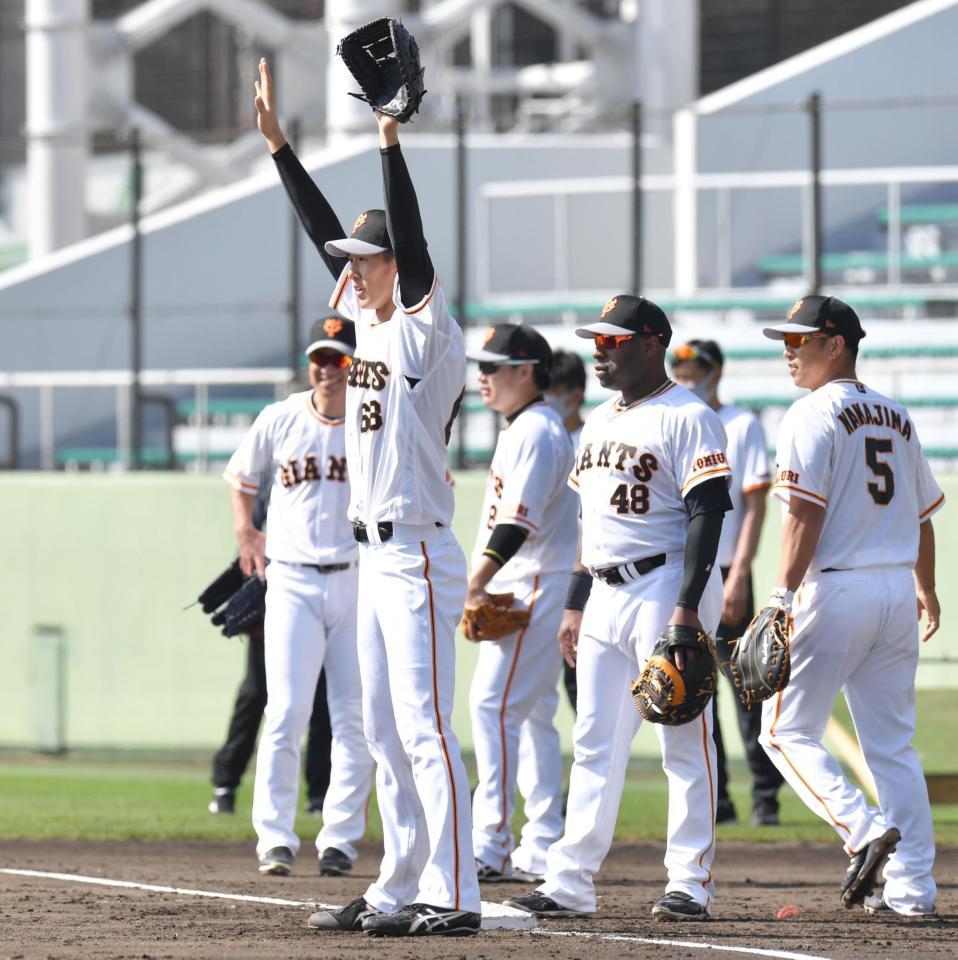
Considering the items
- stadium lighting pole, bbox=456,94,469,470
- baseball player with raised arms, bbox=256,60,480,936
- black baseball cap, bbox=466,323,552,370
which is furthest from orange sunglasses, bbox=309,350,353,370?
stadium lighting pole, bbox=456,94,469,470

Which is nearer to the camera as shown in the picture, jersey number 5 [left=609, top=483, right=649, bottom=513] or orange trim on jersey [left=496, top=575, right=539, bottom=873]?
jersey number 5 [left=609, top=483, right=649, bottom=513]

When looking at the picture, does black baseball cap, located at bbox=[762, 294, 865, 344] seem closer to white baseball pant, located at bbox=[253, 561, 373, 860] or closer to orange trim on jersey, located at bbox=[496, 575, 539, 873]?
orange trim on jersey, located at bbox=[496, 575, 539, 873]

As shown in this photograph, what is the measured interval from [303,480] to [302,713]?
948 mm

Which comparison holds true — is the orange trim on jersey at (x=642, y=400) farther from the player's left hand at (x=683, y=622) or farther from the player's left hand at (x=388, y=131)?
the player's left hand at (x=388, y=131)

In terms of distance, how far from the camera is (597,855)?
6.46 meters

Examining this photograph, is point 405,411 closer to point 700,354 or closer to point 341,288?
point 341,288

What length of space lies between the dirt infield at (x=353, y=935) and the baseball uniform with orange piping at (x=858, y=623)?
0.42 meters

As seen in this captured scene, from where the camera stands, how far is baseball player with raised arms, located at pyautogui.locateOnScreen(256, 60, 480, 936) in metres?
5.89

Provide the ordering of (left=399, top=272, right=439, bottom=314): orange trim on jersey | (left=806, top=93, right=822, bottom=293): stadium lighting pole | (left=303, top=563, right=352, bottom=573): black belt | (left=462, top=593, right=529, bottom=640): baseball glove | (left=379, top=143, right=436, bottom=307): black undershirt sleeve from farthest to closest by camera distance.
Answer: (left=806, top=93, right=822, bottom=293): stadium lighting pole → (left=303, top=563, right=352, bottom=573): black belt → (left=462, top=593, right=529, bottom=640): baseball glove → (left=399, top=272, right=439, bottom=314): orange trim on jersey → (left=379, top=143, right=436, bottom=307): black undershirt sleeve

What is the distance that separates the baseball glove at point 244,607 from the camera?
866cm

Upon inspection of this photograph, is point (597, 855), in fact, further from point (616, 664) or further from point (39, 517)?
point (39, 517)

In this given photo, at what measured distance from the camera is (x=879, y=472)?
661cm

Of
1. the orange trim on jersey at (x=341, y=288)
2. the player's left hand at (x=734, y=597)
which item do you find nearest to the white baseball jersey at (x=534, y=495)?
the player's left hand at (x=734, y=597)

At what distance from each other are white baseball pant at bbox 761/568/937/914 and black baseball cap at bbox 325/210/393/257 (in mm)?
1877
